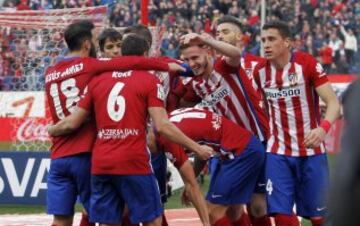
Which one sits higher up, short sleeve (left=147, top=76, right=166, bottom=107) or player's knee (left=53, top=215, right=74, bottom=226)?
short sleeve (left=147, top=76, right=166, bottom=107)

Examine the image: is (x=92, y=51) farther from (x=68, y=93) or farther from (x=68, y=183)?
(x=68, y=183)

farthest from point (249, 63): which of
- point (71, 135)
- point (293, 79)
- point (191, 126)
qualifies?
point (71, 135)

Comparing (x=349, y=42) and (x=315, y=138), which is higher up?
(x=315, y=138)

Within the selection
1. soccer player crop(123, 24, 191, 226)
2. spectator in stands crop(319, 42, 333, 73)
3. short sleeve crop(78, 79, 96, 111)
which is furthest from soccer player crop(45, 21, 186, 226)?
spectator in stands crop(319, 42, 333, 73)

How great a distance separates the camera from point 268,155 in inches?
324

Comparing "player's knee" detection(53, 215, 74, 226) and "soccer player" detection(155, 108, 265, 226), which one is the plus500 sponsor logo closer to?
"soccer player" detection(155, 108, 265, 226)

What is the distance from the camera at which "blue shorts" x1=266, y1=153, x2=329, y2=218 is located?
26.4ft

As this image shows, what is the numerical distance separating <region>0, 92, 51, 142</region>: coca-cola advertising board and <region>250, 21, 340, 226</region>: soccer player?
11.5m

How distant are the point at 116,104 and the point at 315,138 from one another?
61.1 inches

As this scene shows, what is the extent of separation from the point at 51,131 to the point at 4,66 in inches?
505

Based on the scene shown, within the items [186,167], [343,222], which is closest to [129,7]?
[186,167]

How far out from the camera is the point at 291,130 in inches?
321

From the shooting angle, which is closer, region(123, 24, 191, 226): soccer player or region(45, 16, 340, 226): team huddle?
region(45, 16, 340, 226): team huddle

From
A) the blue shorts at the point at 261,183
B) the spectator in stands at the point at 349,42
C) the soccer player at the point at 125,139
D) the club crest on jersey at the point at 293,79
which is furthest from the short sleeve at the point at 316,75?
the spectator in stands at the point at 349,42
